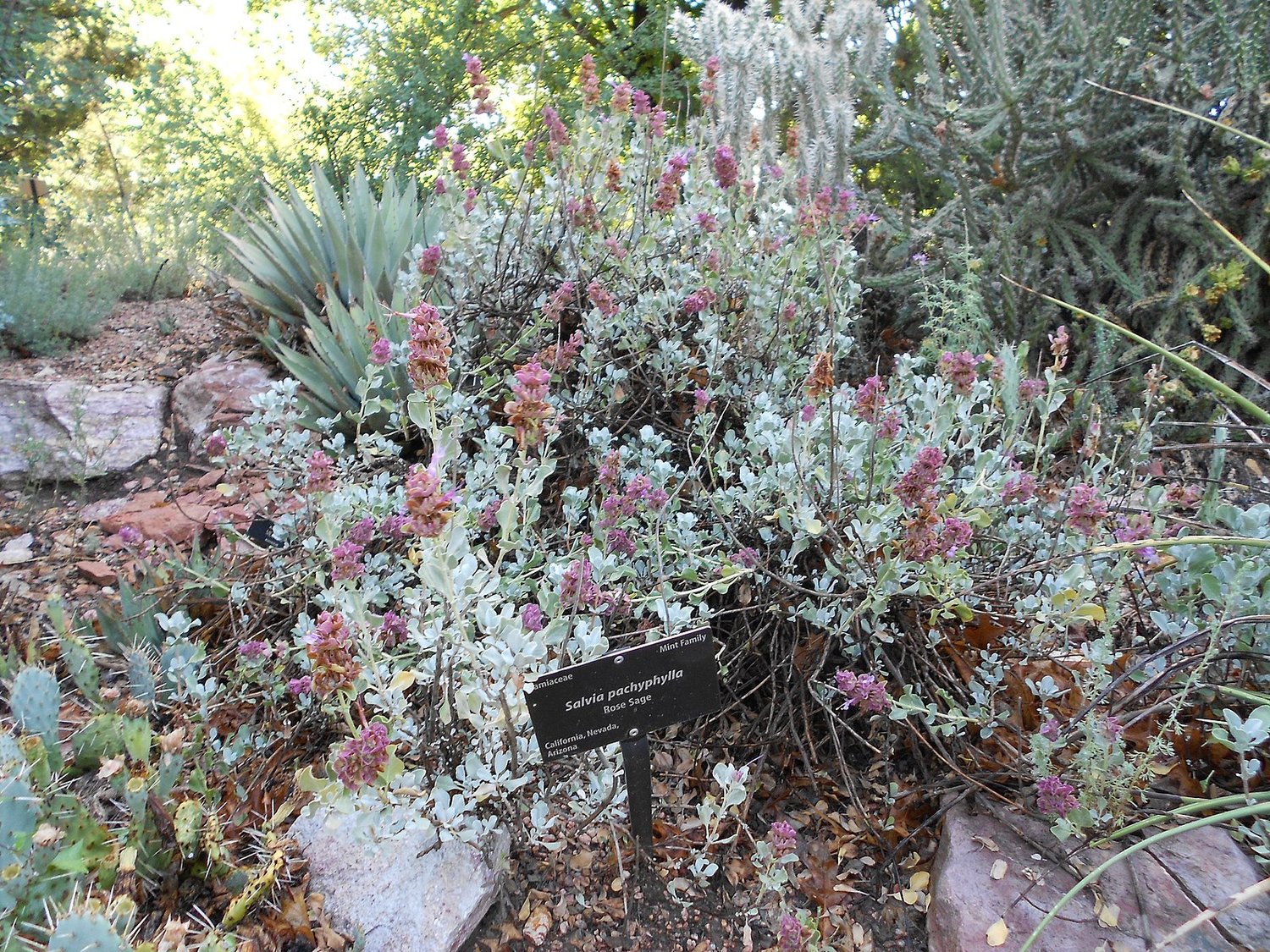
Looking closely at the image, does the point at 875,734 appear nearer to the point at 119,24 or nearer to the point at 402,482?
the point at 402,482

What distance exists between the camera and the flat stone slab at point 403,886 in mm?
1601

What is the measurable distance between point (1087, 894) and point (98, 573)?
293 cm

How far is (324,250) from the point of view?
13.4 feet

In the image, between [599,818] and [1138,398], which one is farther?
[1138,398]

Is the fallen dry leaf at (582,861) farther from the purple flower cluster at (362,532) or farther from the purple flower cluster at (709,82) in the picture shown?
the purple flower cluster at (709,82)

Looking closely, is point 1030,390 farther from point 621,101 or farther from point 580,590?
point 621,101

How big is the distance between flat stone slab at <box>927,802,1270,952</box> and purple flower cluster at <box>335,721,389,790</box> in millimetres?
1222

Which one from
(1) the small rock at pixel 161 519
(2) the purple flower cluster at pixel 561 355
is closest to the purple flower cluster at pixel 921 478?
(2) the purple flower cluster at pixel 561 355

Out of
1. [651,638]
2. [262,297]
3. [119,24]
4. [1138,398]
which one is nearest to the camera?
[651,638]

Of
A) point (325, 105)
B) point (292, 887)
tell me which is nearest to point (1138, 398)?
point (292, 887)

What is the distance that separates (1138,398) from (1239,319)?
1.52ft

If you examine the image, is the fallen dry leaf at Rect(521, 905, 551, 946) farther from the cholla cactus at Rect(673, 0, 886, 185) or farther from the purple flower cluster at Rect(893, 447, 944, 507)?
the cholla cactus at Rect(673, 0, 886, 185)

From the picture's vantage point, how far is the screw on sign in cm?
144

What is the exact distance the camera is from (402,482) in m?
2.47
